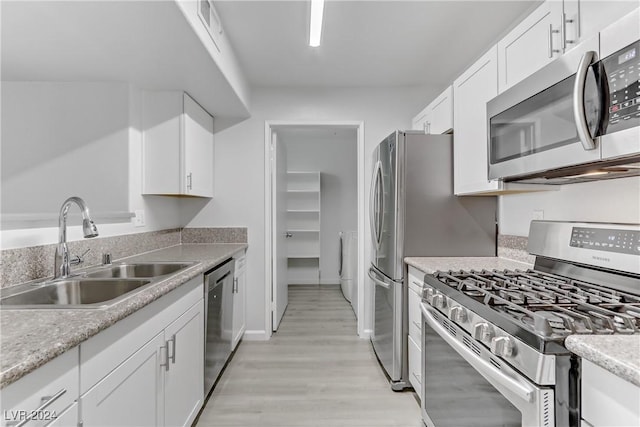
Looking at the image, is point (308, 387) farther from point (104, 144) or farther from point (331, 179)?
point (331, 179)

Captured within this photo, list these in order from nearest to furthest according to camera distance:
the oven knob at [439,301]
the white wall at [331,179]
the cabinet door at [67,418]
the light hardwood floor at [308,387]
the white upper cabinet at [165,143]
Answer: the cabinet door at [67,418]
the oven knob at [439,301]
the light hardwood floor at [308,387]
the white upper cabinet at [165,143]
the white wall at [331,179]

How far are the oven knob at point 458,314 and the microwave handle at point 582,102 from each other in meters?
0.70

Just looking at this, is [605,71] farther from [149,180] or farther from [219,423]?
[149,180]

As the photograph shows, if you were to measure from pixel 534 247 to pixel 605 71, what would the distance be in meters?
1.00

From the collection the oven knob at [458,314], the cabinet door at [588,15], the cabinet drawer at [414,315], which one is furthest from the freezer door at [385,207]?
the cabinet door at [588,15]

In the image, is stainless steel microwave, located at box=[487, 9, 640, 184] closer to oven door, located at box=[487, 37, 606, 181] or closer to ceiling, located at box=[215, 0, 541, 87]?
oven door, located at box=[487, 37, 606, 181]

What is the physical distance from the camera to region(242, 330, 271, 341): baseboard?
3.19 meters

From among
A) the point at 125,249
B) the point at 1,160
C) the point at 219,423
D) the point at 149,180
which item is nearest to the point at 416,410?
the point at 219,423

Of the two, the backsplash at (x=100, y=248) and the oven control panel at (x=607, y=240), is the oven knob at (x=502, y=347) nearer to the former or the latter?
the oven control panel at (x=607, y=240)

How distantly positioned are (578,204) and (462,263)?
2.20 feet

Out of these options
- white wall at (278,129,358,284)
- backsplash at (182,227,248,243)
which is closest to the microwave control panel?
backsplash at (182,227,248,243)

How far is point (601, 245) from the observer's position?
4.62ft

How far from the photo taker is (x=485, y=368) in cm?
112

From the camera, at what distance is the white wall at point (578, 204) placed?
1.45 m
